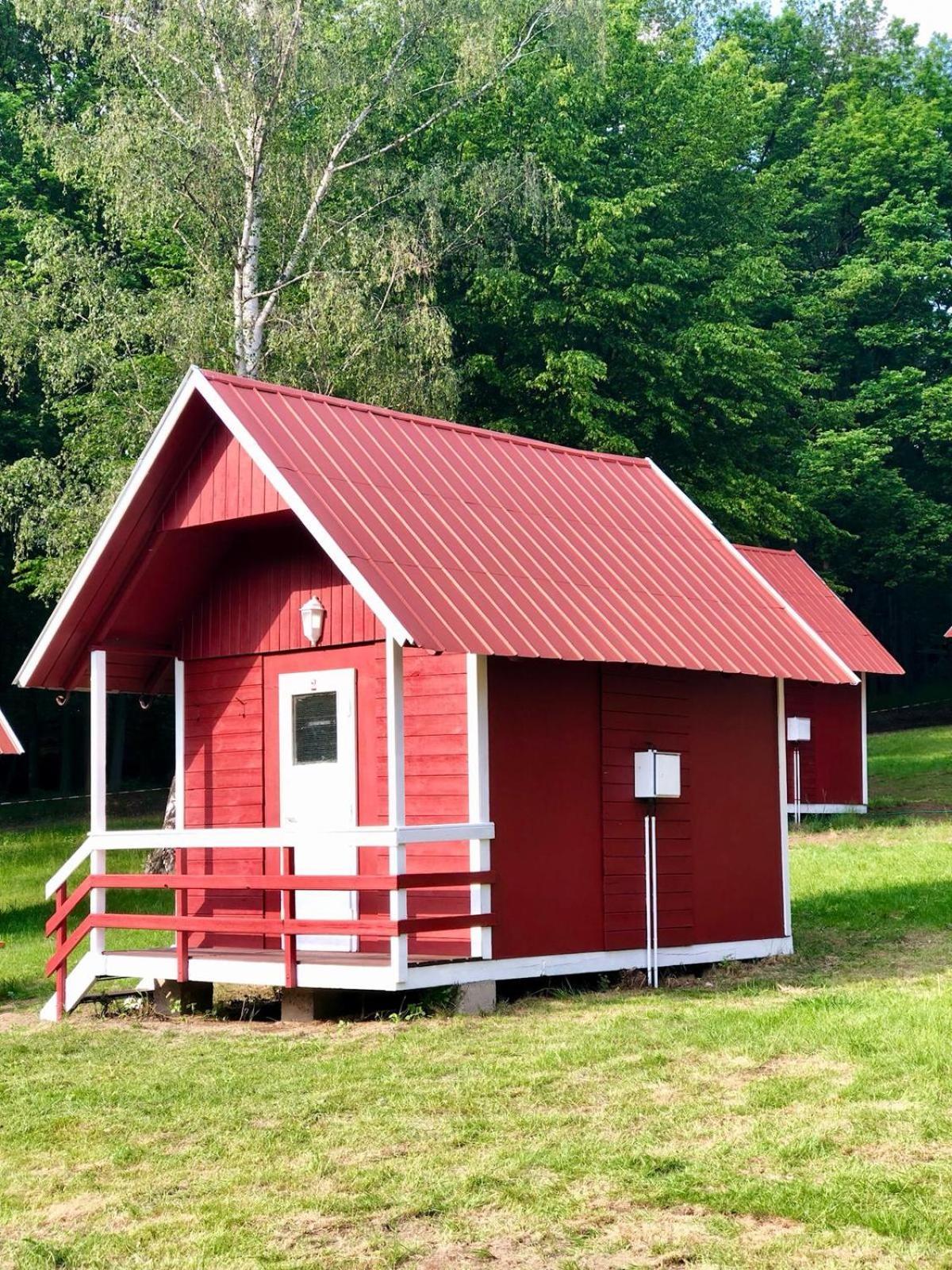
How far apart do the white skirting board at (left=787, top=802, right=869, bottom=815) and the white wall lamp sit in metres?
17.3

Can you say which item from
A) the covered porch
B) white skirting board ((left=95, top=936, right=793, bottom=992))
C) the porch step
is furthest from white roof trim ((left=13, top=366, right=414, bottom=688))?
white skirting board ((left=95, top=936, right=793, bottom=992))

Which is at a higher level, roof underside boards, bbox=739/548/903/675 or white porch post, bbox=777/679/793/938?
roof underside boards, bbox=739/548/903/675

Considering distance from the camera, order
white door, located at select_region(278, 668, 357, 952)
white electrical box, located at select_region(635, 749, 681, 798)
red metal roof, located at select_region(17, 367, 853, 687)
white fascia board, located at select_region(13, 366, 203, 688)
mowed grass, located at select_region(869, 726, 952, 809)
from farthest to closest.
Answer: mowed grass, located at select_region(869, 726, 952, 809), white electrical box, located at select_region(635, 749, 681, 798), white door, located at select_region(278, 668, 357, 952), white fascia board, located at select_region(13, 366, 203, 688), red metal roof, located at select_region(17, 367, 853, 687)

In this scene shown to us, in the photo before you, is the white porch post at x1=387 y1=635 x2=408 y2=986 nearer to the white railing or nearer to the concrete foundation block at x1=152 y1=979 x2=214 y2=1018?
the white railing

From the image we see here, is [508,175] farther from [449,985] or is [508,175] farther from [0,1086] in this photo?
[0,1086]

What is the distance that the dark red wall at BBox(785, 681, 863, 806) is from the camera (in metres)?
29.6

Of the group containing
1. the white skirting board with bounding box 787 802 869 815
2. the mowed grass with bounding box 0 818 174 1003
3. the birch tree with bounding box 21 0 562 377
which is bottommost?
the mowed grass with bounding box 0 818 174 1003

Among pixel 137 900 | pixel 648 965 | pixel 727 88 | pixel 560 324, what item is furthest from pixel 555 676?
pixel 727 88

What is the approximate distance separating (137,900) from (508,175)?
14.3 meters

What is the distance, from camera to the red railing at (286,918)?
1156 cm

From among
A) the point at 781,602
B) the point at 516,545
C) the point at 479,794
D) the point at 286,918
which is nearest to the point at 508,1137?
the point at 286,918

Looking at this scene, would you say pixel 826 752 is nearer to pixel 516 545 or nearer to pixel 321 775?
pixel 516 545

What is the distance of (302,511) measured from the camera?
11.9 m

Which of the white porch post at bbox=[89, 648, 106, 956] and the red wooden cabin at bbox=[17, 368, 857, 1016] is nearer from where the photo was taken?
the red wooden cabin at bbox=[17, 368, 857, 1016]
